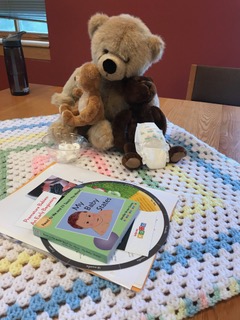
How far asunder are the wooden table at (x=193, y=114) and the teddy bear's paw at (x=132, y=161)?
0.27m

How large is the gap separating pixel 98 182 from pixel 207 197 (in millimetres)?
222

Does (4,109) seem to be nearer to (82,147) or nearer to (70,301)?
(82,147)

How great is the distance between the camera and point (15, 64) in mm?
1115

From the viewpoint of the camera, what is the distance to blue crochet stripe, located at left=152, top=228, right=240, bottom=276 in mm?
411

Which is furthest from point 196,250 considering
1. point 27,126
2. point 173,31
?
point 173,31

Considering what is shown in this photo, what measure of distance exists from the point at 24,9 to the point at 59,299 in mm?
2143

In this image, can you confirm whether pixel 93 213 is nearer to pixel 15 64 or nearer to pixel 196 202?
pixel 196 202

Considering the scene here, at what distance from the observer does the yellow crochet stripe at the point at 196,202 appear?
0.51 m

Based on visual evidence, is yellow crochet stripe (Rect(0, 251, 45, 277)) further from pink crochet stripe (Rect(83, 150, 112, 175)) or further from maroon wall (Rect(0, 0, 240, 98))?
maroon wall (Rect(0, 0, 240, 98))

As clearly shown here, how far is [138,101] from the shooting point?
0.67 meters

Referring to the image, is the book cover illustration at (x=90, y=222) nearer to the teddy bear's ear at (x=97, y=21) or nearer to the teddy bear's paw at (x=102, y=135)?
the teddy bear's paw at (x=102, y=135)

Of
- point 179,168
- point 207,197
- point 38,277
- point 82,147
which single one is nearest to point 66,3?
point 82,147

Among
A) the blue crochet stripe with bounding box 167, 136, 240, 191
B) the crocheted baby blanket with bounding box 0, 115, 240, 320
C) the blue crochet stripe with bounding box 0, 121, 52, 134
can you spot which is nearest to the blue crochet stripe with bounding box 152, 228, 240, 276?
the crocheted baby blanket with bounding box 0, 115, 240, 320

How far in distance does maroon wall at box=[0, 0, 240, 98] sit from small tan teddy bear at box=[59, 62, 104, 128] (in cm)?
91
